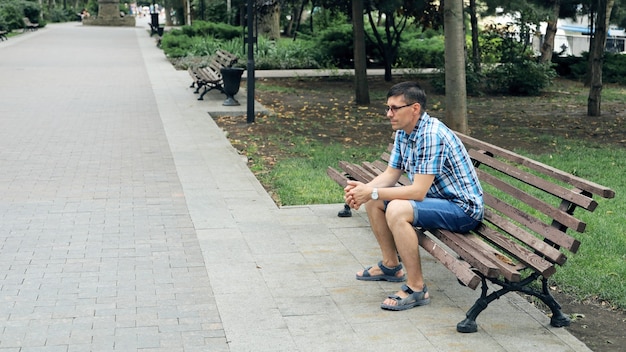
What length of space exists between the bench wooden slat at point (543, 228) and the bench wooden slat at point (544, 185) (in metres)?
0.20

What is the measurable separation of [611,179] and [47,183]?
628 centimetres

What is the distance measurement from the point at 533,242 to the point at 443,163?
0.74 metres

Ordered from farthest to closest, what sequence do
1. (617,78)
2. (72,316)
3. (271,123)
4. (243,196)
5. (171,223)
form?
(617,78) → (271,123) → (243,196) → (171,223) → (72,316)

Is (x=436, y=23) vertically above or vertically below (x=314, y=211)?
above

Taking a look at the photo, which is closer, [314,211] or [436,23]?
[314,211]

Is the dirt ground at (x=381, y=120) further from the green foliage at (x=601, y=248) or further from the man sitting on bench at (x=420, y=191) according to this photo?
the man sitting on bench at (x=420, y=191)

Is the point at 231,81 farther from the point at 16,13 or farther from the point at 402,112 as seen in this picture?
the point at 16,13

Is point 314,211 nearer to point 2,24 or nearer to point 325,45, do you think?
point 325,45

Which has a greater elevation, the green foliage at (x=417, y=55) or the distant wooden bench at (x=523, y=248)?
the green foliage at (x=417, y=55)

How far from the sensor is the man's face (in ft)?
17.6

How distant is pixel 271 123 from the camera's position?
14.7 m

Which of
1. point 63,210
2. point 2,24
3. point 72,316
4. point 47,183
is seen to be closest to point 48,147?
point 47,183

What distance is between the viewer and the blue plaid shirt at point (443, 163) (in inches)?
210

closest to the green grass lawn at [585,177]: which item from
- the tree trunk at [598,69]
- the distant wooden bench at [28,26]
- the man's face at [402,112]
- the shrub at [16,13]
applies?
the man's face at [402,112]
